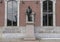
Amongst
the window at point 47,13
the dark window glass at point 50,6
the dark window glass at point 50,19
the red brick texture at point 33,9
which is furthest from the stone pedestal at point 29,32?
the dark window glass at point 50,6

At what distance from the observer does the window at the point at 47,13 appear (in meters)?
19.5

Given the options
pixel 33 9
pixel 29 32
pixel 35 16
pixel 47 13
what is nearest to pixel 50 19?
pixel 47 13

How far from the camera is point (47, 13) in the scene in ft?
63.9

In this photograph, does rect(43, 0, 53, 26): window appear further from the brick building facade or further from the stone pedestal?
the stone pedestal

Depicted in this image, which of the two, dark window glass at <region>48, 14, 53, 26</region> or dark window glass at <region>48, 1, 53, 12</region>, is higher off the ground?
dark window glass at <region>48, 1, 53, 12</region>

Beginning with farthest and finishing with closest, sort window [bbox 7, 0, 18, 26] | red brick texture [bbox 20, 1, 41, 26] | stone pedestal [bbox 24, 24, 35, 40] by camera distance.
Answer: window [bbox 7, 0, 18, 26], red brick texture [bbox 20, 1, 41, 26], stone pedestal [bbox 24, 24, 35, 40]

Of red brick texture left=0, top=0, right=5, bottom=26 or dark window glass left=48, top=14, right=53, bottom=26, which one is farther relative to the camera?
dark window glass left=48, top=14, right=53, bottom=26

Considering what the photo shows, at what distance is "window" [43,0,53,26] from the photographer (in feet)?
64.0

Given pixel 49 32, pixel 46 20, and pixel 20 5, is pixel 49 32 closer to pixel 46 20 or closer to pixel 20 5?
pixel 46 20

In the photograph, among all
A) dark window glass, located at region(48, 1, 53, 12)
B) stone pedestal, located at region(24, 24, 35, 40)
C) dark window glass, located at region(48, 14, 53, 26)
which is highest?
dark window glass, located at region(48, 1, 53, 12)

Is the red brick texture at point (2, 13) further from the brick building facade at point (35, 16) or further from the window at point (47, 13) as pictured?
the window at point (47, 13)

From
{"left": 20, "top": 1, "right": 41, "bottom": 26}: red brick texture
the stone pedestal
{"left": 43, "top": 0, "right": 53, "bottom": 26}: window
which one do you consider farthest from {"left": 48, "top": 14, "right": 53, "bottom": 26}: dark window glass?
the stone pedestal

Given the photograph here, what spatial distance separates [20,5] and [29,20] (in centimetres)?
253

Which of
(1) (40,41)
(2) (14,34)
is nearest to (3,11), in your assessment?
(2) (14,34)
